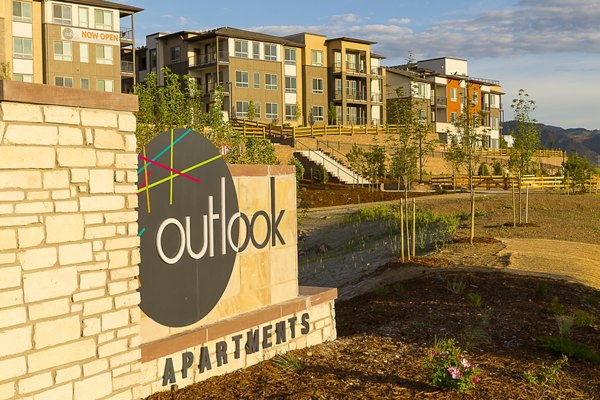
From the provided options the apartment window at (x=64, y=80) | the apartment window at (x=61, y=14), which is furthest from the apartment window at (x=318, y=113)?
the apartment window at (x=61, y=14)

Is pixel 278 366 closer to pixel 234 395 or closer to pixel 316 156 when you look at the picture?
pixel 234 395

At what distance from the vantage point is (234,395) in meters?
8.34

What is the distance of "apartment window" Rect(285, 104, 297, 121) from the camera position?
241 feet

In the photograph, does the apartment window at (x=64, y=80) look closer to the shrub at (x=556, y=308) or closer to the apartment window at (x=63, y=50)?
the apartment window at (x=63, y=50)

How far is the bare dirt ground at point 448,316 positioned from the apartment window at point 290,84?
164 feet

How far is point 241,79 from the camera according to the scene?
2721 inches

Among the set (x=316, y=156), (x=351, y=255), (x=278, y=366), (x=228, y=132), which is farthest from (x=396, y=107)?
(x=316, y=156)

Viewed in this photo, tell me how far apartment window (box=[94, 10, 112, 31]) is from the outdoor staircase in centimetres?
2225

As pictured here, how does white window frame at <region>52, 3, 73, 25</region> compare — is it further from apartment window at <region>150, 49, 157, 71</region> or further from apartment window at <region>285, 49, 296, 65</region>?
apartment window at <region>285, 49, 296, 65</region>

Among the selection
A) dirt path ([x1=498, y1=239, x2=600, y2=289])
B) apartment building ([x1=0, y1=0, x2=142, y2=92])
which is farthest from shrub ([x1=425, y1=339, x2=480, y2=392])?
apartment building ([x1=0, y1=0, x2=142, y2=92])

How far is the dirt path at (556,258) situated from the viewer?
16766 millimetres

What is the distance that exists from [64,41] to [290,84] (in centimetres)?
2342

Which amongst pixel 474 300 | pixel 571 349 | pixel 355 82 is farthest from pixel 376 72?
pixel 571 349

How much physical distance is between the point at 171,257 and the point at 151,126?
35.5 feet
